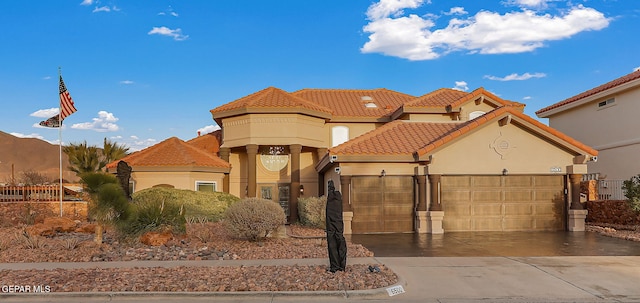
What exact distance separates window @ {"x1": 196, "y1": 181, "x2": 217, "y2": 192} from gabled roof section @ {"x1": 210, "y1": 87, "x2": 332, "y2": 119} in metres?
3.69

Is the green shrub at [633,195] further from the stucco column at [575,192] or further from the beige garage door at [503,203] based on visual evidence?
the beige garage door at [503,203]

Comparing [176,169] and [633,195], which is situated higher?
[176,169]

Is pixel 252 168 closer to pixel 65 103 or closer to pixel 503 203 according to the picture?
pixel 65 103

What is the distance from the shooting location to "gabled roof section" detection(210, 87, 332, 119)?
2577 cm

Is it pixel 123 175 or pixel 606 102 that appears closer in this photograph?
pixel 123 175

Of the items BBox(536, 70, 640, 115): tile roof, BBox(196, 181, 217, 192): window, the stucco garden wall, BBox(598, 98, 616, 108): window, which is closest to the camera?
the stucco garden wall

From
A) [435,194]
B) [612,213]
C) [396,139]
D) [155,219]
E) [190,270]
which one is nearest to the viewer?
A: [190,270]

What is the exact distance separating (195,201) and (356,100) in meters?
13.4

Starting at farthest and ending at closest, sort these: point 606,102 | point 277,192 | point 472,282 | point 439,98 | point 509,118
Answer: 1. point 439,98
2. point 277,192
3. point 606,102
4. point 509,118
5. point 472,282

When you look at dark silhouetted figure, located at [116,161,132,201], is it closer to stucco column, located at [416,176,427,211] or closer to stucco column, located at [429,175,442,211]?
stucco column, located at [416,176,427,211]

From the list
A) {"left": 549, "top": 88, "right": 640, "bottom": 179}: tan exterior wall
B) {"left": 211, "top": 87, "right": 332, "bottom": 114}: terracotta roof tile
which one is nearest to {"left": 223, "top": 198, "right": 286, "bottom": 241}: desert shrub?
{"left": 211, "top": 87, "right": 332, "bottom": 114}: terracotta roof tile

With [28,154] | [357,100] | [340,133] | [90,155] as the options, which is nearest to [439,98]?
[357,100]

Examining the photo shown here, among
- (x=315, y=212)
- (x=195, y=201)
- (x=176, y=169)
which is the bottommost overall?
(x=315, y=212)

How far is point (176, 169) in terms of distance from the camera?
24672 mm
